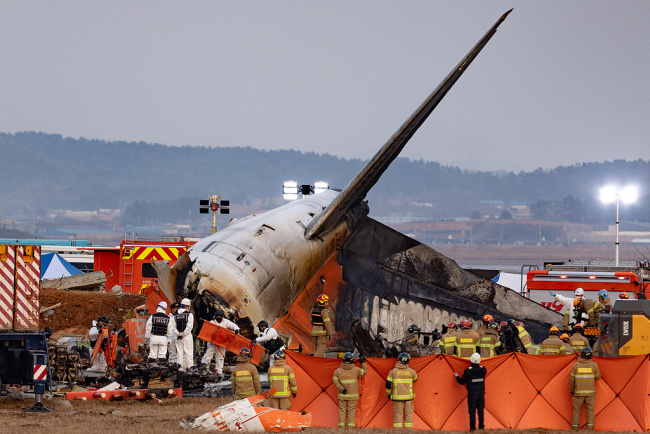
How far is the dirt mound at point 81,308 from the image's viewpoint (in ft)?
110

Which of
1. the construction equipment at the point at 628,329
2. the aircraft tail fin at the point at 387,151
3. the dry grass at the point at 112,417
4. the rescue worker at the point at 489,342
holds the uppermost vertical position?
the aircraft tail fin at the point at 387,151

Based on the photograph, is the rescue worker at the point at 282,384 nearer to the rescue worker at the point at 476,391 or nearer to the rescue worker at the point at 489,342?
the rescue worker at the point at 476,391

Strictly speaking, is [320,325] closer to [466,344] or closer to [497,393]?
[466,344]

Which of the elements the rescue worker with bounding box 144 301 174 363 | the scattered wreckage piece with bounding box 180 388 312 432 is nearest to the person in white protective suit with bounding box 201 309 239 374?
the rescue worker with bounding box 144 301 174 363

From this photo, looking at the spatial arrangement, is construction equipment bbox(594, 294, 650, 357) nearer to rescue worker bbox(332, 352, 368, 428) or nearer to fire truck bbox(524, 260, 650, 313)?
rescue worker bbox(332, 352, 368, 428)

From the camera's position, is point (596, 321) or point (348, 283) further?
point (348, 283)

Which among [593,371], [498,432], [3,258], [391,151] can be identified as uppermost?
[391,151]

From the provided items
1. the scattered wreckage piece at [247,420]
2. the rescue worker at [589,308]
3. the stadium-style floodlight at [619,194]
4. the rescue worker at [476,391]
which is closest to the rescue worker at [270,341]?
the scattered wreckage piece at [247,420]

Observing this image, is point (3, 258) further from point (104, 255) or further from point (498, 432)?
point (104, 255)

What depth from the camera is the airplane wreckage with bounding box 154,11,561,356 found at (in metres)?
21.8

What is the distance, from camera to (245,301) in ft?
71.3

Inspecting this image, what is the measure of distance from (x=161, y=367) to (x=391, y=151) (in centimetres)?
1014

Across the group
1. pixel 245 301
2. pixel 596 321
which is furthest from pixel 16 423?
pixel 596 321

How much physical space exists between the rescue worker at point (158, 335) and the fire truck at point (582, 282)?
14701 millimetres
